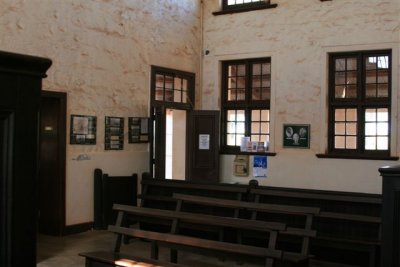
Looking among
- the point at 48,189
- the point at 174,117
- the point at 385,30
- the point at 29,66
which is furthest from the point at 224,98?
the point at 29,66

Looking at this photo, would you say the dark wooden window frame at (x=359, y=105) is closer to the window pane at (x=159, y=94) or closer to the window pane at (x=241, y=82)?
the window pane at (x=241, y=82)

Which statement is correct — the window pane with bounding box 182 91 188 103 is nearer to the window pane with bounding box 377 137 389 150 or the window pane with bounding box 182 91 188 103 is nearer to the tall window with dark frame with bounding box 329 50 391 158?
the tall window with dark frame with bounding box 329 50 391 158

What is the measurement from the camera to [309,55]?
8461 millimetres

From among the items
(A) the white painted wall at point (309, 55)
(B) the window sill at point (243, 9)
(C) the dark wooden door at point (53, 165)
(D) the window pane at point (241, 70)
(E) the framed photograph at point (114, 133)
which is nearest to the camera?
(C) the dark wooden door at point (53, 165)

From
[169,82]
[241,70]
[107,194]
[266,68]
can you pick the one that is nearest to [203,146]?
[169,82]

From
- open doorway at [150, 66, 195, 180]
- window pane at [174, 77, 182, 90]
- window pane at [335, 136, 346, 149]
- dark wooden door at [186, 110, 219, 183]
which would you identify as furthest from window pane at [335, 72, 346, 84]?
window pane at [174, 77, 182, 90]

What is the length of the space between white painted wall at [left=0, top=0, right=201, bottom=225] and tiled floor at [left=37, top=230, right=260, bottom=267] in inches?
14.9

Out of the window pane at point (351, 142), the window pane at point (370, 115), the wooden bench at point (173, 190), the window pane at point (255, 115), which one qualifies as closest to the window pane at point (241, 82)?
the window pane at point (255, 115)

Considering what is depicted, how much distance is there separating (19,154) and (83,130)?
6.20 m

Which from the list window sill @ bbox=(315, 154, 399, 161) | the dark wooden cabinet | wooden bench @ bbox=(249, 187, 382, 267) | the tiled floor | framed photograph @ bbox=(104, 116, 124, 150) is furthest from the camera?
window sill @ bbox=(315, 154, 399, 161)

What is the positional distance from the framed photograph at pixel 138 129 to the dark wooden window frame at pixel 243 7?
2.59 meters

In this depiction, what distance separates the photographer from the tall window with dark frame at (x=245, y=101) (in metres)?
9.02

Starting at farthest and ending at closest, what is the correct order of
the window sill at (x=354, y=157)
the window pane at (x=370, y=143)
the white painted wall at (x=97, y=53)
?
1. the window pane at (x=370, y=143)
2. the window sill at (x=354, y=157)
3. the white painted wall at (x=97, y=53)

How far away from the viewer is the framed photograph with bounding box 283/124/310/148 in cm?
843
